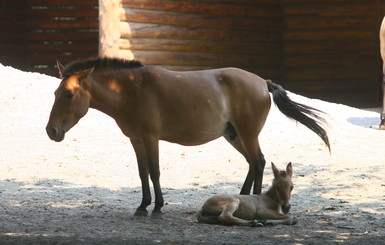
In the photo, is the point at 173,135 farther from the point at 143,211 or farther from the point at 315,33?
the point at 315,33

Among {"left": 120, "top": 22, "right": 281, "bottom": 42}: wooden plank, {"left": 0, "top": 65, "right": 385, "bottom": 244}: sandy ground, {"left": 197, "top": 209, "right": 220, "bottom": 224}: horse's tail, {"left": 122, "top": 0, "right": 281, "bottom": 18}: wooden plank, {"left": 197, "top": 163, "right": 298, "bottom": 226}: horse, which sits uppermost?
{"left": 122, "top": 0, "right": 281, "bottom": 18}: wooden plank

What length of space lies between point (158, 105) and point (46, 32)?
15.2 meters

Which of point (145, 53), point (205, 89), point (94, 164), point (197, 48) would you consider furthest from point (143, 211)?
point (197, 48)

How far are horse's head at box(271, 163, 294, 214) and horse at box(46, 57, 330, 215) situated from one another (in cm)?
62

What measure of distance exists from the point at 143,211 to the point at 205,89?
1262 mm

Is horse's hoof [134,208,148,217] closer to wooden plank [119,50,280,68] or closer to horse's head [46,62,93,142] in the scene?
horse's head [46,62,93,142]

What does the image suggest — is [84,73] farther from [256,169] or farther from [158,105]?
[256,169]

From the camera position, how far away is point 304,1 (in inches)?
808

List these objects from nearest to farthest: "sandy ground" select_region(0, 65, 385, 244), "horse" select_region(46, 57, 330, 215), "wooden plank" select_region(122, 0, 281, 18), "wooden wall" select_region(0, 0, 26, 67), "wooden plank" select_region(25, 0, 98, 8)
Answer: "sandy ground" select_region(0, 65, 385, 244)
"horse" select_region(46, 57, 330, 215)
"wooden plank" select_region(122, 0, 281, 18)
"wooden plank" select_region(25, 0, 98, 8)
"wooden wall" select_region(0, 0, 26, 67)

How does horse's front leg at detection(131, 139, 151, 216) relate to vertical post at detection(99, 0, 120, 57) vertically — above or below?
below

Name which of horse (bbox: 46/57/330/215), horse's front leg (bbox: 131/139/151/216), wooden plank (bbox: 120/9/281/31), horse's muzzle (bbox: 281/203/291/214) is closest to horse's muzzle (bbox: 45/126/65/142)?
horse (bbox: 46/57/330/215)

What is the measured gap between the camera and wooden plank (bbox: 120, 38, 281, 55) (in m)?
15.5

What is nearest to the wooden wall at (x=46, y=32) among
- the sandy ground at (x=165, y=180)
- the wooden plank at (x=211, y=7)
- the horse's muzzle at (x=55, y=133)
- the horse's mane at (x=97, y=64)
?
the wooden plank at (x=211, y=7)

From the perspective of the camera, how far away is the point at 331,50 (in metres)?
20.7
